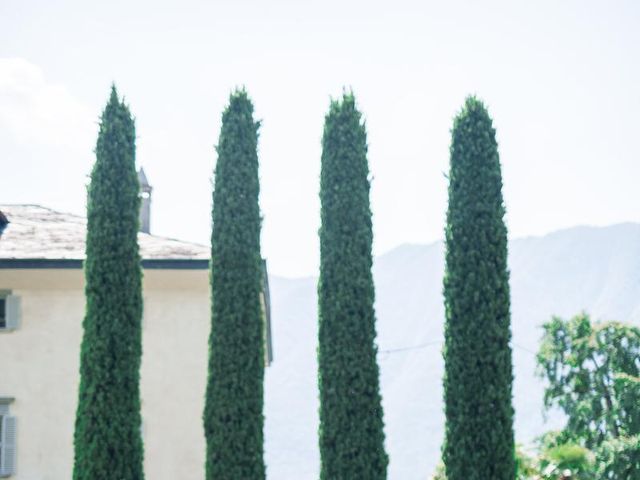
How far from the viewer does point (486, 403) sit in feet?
75.4

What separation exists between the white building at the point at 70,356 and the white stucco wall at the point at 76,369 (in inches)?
0.9

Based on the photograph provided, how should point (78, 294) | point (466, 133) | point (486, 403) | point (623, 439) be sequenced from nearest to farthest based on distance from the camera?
point (486, 403) < point (466, 133) < point (78, 294) < point (623, 439)

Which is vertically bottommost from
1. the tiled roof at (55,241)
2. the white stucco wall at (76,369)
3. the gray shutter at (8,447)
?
the gray shutter at (8,447)

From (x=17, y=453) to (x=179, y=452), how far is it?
382cm

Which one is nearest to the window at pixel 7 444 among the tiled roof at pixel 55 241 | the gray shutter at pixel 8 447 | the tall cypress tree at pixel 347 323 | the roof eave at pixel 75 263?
the gray shutter at pixel 8 447

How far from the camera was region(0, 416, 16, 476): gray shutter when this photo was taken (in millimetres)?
26188

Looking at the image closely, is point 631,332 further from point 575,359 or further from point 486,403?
point 486,403

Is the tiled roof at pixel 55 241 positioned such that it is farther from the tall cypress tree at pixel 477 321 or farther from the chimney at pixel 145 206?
the tall cypress tree at pixel 477 321

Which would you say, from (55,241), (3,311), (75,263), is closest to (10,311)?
(3,311)

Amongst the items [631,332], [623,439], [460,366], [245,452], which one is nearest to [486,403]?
[460,366]

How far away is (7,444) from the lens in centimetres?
2625

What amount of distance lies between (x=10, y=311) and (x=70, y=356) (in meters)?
1.80

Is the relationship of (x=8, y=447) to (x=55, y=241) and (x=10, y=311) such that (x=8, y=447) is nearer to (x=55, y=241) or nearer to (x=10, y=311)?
(x=10, y=311)

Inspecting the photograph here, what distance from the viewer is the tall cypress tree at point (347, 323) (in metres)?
23.3
